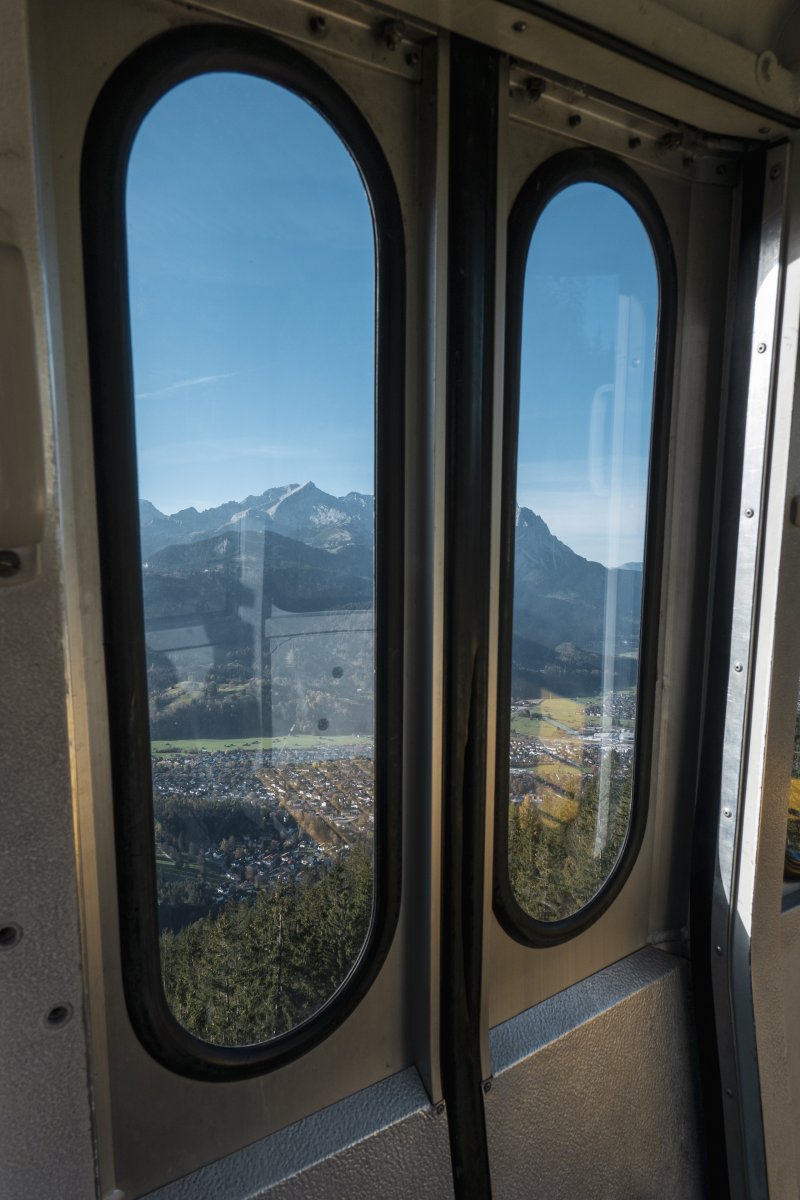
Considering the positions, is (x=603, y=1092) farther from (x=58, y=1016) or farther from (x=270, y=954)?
(x=58, y=1016)

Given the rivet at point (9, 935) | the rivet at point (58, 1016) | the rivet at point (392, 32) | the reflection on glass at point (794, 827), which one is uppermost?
the rivet at point (392, 32)

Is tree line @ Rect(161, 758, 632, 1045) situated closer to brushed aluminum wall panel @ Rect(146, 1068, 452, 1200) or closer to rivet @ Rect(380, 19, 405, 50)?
brushed aluminum wall panel @ Rect(146, 1068, 452, 1200)

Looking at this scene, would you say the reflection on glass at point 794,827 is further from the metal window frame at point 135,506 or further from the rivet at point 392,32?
the rivet at point 392,32

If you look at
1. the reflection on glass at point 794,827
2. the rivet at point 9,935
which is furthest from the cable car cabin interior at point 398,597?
the reflection on glass at point 794,827

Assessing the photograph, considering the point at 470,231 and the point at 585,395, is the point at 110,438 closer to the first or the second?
the point at 470,231

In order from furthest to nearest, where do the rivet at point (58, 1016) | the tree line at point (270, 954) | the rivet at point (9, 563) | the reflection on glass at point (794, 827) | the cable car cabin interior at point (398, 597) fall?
the reflection on glass at point (794, 827)
the tree line at point (270, 954)
the cable car cabin interior at point (398, 597)
the rivet at point (58, 1016)
the rivet at point (9, 563)

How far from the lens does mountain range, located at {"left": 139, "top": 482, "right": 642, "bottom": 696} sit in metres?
1.26

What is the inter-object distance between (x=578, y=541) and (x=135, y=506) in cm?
105

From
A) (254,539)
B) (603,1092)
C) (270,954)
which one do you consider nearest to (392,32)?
(254,539)

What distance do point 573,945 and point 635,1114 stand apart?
441mm

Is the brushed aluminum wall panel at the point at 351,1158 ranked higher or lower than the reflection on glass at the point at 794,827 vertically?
lower

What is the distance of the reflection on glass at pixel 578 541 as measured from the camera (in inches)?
64.5

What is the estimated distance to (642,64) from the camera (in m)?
1.33

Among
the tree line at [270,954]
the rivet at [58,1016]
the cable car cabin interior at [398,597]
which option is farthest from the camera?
the tree line at [270,954]
